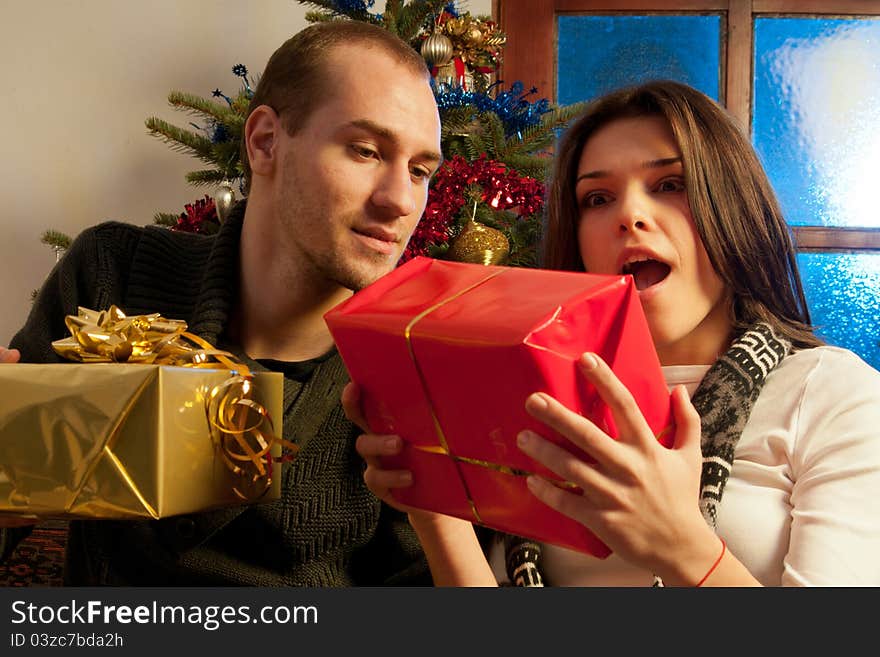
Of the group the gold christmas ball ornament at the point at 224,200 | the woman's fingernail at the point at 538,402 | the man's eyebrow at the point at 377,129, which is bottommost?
the woman's fingernail at the point at 538,402

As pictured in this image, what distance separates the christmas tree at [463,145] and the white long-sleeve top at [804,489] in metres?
0.69

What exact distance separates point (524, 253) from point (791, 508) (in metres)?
0.89

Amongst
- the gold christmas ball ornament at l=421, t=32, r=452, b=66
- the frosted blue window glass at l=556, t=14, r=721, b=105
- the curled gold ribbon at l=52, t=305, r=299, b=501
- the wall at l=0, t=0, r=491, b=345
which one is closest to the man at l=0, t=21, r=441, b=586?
the curled gold ribbon at l=52, t=305, r=299, b=501

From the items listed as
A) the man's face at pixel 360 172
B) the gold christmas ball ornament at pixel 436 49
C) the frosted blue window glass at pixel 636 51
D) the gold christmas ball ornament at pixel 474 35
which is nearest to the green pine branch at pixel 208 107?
the gold christmas ball ornament at pixel 436 49

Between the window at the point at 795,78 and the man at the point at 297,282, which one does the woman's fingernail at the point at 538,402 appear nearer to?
the man at the point at 297,282

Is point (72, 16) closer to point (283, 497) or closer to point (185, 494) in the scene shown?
point (283, 497)

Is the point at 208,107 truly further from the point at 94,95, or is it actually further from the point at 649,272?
the point at 649,272

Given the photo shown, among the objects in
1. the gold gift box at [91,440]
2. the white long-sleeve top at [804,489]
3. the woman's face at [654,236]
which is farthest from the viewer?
the woman's face at [654,236]

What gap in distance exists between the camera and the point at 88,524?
1.01 metres

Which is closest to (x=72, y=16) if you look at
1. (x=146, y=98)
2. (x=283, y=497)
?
(x=146, y=98)

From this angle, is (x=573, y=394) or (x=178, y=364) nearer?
(x=573, y=394)

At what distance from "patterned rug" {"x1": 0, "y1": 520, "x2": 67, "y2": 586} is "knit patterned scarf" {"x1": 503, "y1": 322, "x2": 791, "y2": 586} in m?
0.91

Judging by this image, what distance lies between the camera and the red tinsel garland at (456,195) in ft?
5.06

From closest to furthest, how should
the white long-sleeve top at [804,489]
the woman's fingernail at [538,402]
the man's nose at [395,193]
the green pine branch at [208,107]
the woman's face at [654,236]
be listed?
the woman's fingernail at [538,402]
the white long-sleeve top at [804,489]
the woman's face at [654,236]
the man's nose at [395,193]
the green pine branch at [208,107]
